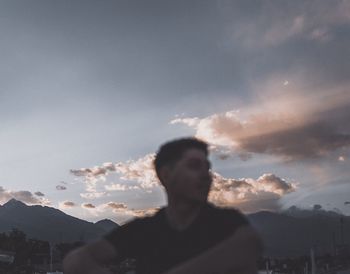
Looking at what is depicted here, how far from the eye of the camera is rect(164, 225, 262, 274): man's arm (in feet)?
6.03

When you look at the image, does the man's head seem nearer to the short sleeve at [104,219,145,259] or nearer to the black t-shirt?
the black t-shirt

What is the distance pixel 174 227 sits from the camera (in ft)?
7.50

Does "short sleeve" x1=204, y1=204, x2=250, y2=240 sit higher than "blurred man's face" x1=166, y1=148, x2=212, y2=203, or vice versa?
"blurred man's face" x1=166, y1=148, x2=212, y2=203

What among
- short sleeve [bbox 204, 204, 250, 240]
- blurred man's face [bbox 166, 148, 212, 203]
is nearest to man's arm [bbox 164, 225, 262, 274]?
short sleeve [bbox 204, 204, 250, 240]

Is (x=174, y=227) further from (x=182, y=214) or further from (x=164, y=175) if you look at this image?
(x=164, y=175)

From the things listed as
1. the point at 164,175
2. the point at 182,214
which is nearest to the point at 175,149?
the point at 164,175

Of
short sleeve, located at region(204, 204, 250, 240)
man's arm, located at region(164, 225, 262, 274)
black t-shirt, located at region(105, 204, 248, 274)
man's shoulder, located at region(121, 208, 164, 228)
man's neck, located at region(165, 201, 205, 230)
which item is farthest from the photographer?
man's shoulder, located at region(121, 208, 164, 228)

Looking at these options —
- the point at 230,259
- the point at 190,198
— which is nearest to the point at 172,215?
the point at 190,198

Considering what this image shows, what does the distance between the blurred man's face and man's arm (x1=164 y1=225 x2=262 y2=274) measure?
0.33 metres

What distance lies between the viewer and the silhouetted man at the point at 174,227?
215 centimetres

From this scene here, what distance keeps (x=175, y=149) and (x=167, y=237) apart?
1.24 ft

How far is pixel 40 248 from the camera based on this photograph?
82.4 metres

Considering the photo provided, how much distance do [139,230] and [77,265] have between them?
1.06ft

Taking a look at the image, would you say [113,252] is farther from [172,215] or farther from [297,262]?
[297,262]
